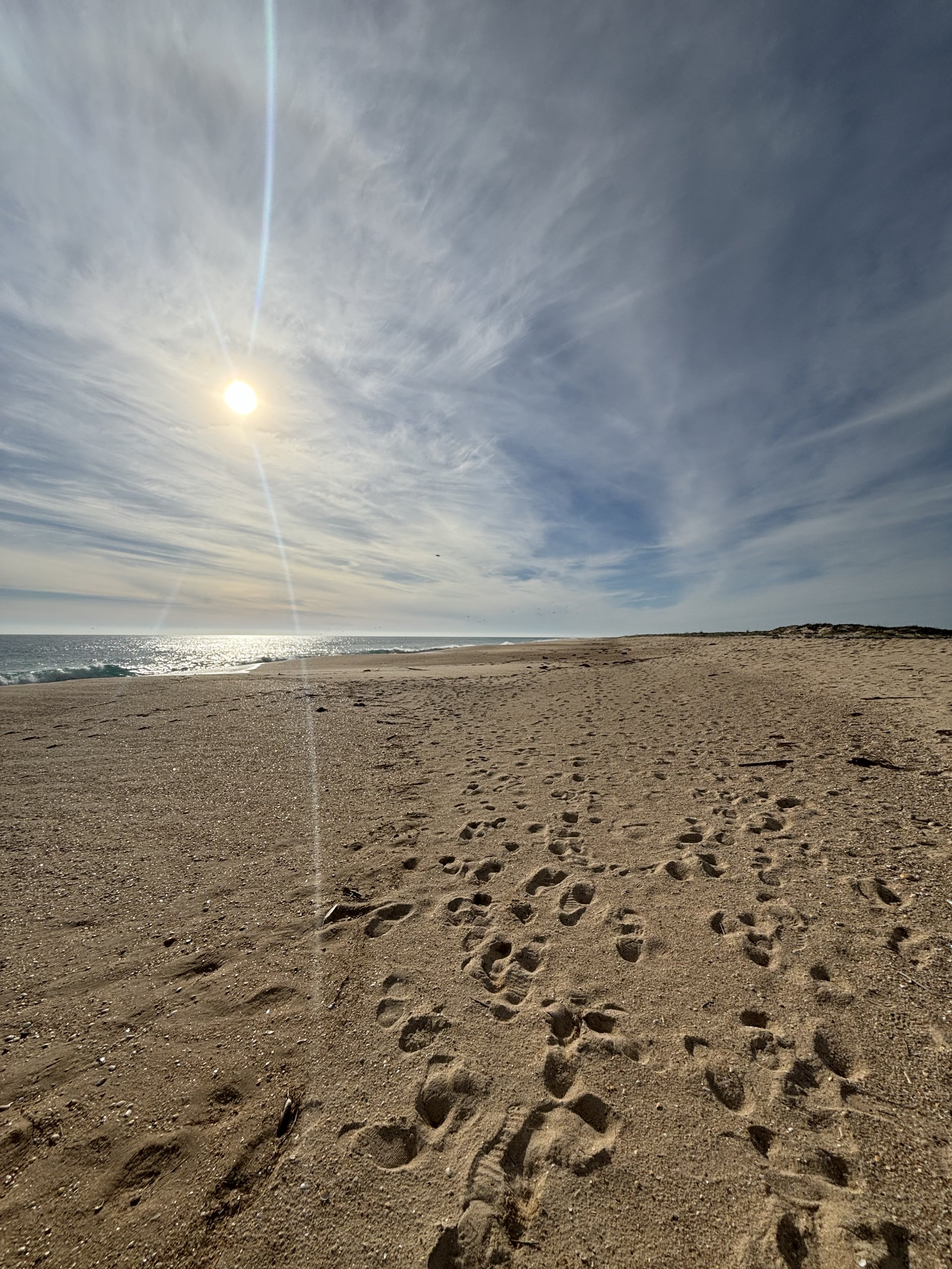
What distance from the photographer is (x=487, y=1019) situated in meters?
3.16

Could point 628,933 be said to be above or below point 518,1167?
above

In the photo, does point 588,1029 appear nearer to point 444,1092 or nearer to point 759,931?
point 444,1092

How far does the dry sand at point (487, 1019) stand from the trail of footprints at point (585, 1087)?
2 cm

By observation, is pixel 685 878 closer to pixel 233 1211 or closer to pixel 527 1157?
pixel 527 1157

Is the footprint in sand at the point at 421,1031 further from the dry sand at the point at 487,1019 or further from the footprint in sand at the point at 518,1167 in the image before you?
the footprint in sand at the point at 518,1167

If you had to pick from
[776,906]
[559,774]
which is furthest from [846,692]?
[776,906]

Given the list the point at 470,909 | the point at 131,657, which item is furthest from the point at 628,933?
the point at 131,657

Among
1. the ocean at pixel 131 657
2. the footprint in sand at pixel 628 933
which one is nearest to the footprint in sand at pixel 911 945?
the footprint in sand at pixel 628 933

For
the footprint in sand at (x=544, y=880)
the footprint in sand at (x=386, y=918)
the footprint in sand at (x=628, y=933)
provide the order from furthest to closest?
1. the footprint in sand at (x=544, y=880)
2. the footprint in sand at (x=386, y=918)
3. the footprint in sand at (x=628, y=933)

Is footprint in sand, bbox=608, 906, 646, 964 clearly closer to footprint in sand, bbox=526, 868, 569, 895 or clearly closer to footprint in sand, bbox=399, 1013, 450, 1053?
footprint in sand, bbox=526, 868, 569, 895

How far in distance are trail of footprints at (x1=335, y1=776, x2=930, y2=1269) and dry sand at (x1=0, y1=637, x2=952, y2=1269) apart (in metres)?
0.02

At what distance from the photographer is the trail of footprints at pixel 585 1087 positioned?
6.81 feet

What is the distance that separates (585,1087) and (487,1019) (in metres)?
0.72

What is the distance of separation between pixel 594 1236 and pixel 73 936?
14.5 feet
